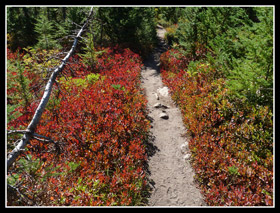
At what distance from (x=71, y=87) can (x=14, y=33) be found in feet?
39.5

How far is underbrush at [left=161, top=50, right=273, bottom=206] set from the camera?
5727 millimetres

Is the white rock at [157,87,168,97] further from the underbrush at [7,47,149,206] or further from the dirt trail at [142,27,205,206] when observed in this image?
the underbrush at [7,47,149,206]

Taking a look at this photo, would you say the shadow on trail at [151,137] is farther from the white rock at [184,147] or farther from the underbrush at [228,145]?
the underbrush at [228,145]

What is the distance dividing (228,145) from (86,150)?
207 inches

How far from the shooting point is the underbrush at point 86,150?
5.16 meters

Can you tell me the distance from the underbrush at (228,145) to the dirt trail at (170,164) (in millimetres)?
384

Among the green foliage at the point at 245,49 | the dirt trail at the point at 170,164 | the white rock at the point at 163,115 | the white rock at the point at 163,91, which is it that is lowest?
the dirt trail at the point at 170,164

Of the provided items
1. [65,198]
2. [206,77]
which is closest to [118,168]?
[65,198]

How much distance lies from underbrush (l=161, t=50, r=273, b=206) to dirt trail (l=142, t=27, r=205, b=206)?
38cm

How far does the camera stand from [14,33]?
1755 cm

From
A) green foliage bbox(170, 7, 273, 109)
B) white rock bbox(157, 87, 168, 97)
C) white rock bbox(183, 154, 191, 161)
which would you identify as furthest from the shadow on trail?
green foliage bbox(170, 7, 273, 109)

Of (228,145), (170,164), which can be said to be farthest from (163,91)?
(228,145)

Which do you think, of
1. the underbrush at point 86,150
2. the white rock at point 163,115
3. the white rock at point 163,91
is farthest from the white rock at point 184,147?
the white rock at point 163,91

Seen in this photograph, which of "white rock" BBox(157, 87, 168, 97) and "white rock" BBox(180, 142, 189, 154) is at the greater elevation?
"white rock" BBox(157, 87, 168, 97)
